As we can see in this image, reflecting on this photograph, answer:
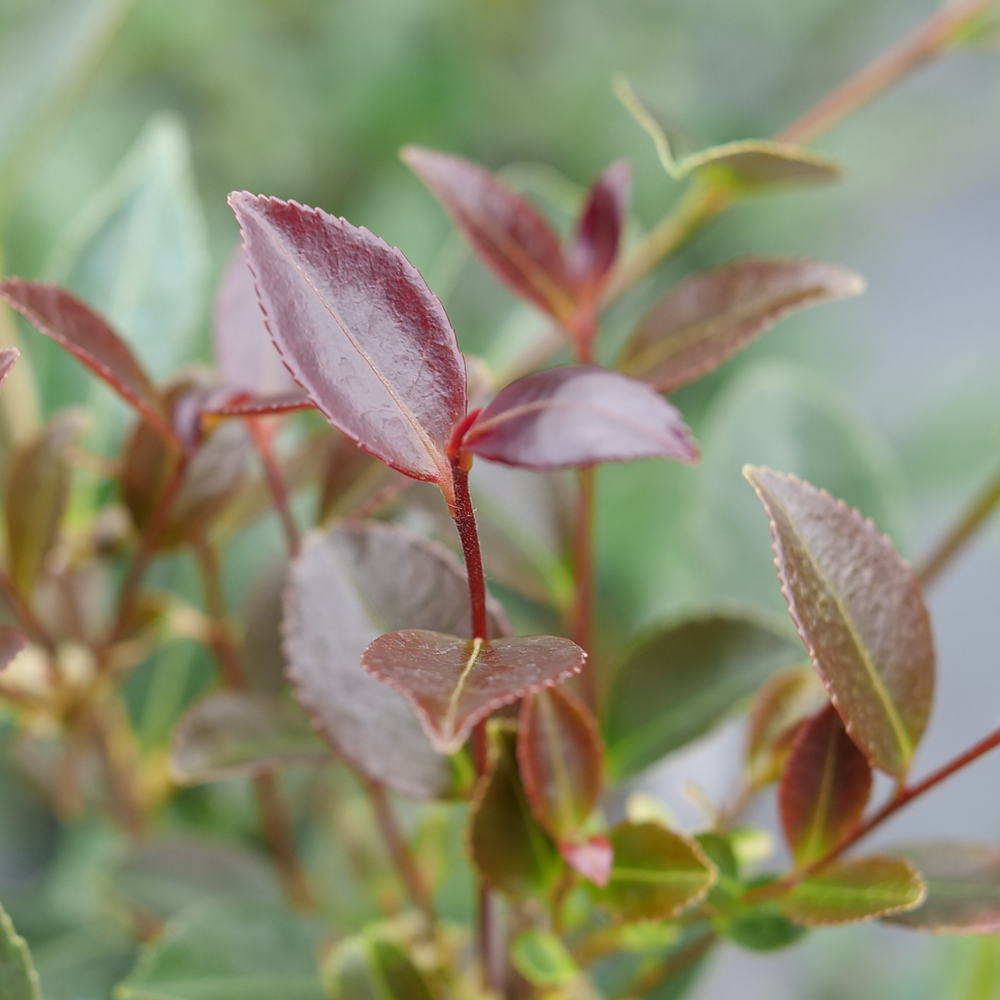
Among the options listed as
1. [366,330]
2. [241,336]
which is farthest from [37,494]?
[366,330]

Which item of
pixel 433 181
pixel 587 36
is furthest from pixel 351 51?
pixel 433 181

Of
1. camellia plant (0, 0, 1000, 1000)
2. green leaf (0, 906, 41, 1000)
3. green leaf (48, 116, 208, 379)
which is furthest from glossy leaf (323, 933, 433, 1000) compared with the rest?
green leaf (48, 116, 208, 379)

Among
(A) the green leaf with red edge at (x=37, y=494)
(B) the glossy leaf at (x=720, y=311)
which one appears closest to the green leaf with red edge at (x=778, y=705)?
(B) the glossy leaf at (x=720, y=311)

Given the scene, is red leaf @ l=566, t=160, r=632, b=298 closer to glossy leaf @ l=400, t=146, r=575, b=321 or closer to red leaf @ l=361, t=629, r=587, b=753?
glossy leaf @ l=400, t=146, r=575, b=321

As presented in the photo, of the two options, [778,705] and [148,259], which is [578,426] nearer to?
[778,705]

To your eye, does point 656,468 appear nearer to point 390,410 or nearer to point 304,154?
point 390,410
